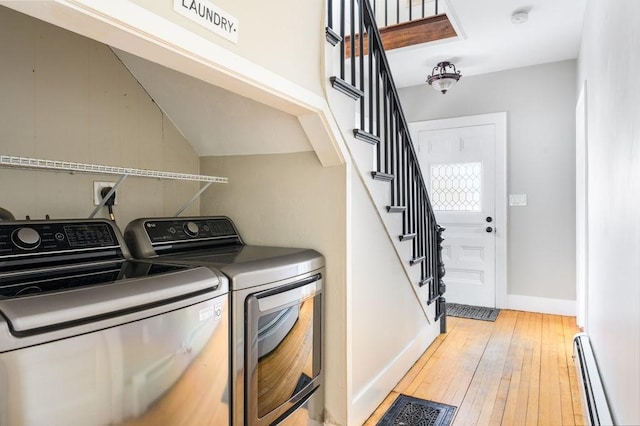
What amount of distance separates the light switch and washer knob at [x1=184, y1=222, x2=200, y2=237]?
11.2 feet

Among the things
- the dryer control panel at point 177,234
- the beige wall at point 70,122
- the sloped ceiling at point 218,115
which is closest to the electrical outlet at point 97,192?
the beige wall at point 70,122

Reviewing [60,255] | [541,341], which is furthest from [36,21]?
[541,341]

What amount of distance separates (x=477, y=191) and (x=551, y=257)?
0.96 meters

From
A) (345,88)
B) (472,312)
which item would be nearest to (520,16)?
(345,88)

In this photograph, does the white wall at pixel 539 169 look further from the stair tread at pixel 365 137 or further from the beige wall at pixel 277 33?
the beige wall at pixel 277 33

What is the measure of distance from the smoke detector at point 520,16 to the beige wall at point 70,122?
2593 millimetres

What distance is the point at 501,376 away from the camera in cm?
256

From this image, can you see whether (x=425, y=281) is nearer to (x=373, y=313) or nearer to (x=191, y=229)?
(x=373, y=313)

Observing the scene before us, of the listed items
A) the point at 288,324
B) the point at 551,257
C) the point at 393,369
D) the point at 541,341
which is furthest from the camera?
the point at 551,257

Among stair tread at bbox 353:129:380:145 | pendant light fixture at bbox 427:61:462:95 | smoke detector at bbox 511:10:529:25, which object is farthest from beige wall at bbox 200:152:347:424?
pendant light fixture at bbox 427:61:462:95

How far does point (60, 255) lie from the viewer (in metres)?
1.34

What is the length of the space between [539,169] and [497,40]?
1377mm

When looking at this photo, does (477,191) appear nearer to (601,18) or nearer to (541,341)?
(541,341)

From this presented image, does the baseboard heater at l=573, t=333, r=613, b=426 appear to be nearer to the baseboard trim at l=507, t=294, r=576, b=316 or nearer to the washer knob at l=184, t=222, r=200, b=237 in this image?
the baseboard trim at l=507, t=294, r=576, b=316
